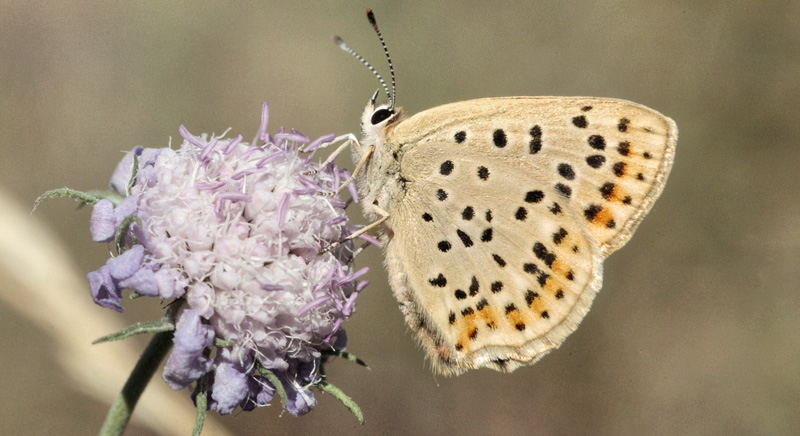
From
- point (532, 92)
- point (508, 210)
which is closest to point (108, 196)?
point (508, 210)

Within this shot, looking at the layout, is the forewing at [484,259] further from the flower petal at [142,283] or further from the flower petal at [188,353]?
the flower petal at [142,283]

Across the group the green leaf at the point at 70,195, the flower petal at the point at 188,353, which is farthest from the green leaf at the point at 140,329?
the green leaf at the point at 70,195

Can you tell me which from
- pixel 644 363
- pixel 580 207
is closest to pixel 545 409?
pixel 644 363

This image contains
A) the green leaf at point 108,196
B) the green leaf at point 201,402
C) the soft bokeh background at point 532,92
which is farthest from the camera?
the soft bokeh background at point 532,92

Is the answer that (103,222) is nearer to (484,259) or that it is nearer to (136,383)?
(136,383)

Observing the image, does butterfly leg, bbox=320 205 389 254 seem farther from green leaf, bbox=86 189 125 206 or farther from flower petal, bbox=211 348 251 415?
green leaf, bbox=86 189 125 206
